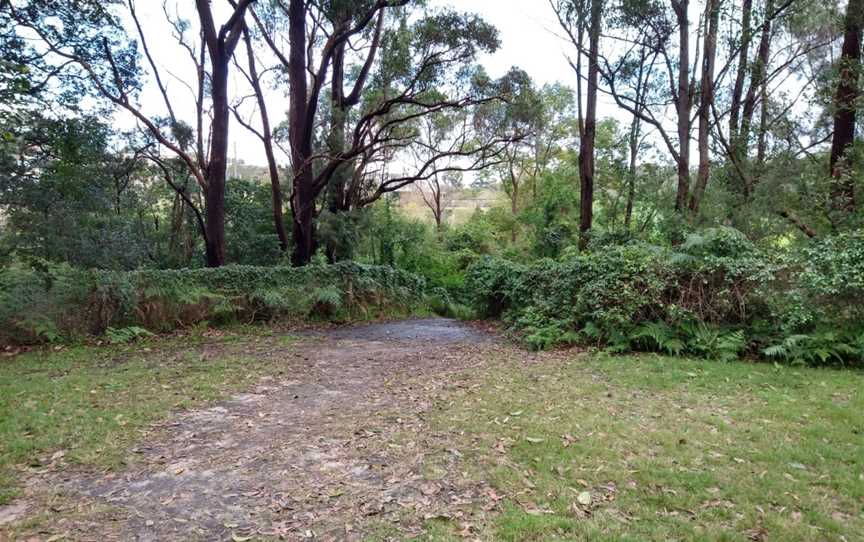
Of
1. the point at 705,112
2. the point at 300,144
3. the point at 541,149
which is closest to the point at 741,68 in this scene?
the point at 705,112

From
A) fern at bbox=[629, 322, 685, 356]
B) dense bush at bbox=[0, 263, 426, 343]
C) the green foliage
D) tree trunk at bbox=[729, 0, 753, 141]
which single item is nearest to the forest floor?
fern at bbox=[629, 322, 685, 356]

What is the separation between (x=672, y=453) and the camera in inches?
136

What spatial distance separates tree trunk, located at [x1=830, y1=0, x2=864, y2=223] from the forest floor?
4832 mm

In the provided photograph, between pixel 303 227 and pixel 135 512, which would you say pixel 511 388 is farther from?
pixel 303 227

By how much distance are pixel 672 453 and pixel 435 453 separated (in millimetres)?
1742

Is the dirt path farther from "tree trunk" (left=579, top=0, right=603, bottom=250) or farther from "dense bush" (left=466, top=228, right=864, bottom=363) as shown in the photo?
"tree trunk" (left=579, top=0, right=603, bottom=250)

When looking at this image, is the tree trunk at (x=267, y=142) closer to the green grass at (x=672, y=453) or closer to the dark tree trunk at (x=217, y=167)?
the dark tree trunk at (x=217, y=167)

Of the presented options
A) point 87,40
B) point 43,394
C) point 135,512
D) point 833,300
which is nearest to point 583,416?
point 135,512

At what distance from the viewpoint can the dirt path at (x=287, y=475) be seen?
8.87 feet

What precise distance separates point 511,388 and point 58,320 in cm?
753

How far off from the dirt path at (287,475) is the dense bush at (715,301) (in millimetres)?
3310

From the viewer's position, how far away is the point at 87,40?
11055mm

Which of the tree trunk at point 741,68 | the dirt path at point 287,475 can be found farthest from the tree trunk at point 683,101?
the dirt path at point 287,475

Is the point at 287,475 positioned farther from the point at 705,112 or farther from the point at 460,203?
the point at 460,203
